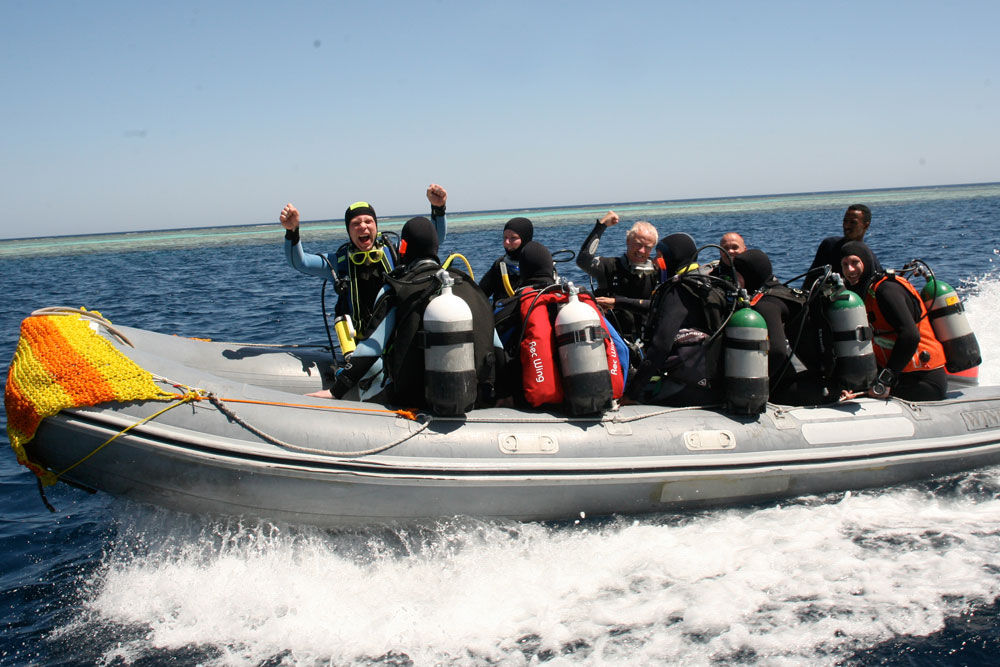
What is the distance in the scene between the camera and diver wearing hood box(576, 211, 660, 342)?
4996 millimetres

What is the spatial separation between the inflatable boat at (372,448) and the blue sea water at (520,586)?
177 millimetres

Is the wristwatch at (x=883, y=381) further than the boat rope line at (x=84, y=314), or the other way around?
the wristwatch at (x=883, y=381)

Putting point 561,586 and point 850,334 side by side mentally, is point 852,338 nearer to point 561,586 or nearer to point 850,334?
Answer: point 850,334

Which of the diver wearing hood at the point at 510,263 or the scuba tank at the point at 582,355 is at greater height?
the diver wearing hood at the point at 510,263

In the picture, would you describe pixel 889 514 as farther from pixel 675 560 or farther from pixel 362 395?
pixel 362 395

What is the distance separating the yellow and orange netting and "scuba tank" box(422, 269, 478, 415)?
144 cm

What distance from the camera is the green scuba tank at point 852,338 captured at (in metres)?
4.23

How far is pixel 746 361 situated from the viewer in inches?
162

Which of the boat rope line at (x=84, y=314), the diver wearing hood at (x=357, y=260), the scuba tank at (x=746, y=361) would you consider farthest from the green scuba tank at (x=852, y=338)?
the boat rope line at (x=84, y=314)

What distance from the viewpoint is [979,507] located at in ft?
14.3

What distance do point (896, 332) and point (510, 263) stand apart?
273 cm

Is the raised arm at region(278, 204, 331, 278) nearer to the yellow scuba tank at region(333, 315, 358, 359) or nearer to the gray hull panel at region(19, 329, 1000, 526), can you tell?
the yellow scuba tank at region(333, 315, 358, 359)

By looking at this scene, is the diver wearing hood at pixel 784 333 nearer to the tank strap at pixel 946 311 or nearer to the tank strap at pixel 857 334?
the tank strap at pixel 857 334

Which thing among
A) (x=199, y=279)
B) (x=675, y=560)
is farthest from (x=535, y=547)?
A: (x=199, y=279)
